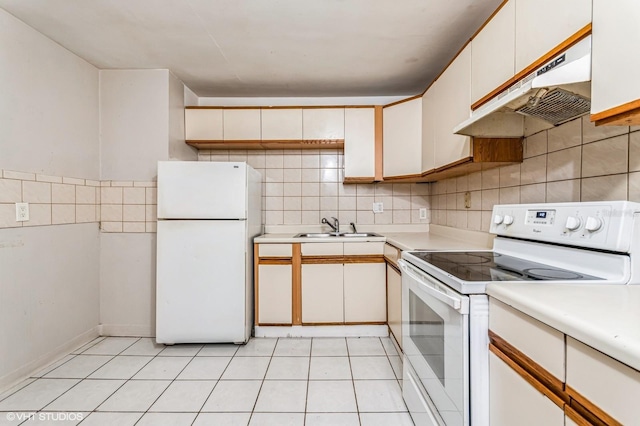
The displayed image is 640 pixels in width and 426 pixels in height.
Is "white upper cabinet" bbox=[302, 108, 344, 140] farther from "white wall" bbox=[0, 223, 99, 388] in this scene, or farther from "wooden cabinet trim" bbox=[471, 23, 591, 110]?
"white wall" bbox=[0, 223, 99, 388]

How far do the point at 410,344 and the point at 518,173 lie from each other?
43.9 inches

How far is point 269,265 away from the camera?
242 centimetres

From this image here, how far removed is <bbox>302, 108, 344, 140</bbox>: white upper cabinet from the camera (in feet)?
8.59

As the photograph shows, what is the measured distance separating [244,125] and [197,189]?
2.58 ft

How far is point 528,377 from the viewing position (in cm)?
74

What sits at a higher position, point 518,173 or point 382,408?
point 518,173

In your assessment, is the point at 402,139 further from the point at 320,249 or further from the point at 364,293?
the point at 364,293

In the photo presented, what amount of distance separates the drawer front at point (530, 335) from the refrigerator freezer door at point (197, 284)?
5.80 feet

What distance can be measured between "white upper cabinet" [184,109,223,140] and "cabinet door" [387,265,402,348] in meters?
1.91

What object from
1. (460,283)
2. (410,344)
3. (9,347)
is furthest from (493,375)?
(9,347)

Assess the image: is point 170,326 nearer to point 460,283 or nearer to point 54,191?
point 54,191

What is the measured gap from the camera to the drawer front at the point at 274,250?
2.42m

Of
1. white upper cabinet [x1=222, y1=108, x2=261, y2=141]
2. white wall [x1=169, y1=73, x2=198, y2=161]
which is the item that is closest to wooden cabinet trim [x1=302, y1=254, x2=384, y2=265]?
white upper cabinet [x1=222, y1=108, x2=261, y2=141]

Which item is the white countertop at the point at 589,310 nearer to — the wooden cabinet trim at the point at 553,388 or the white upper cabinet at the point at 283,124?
the wooden cabinet trim at the point at 553,388
